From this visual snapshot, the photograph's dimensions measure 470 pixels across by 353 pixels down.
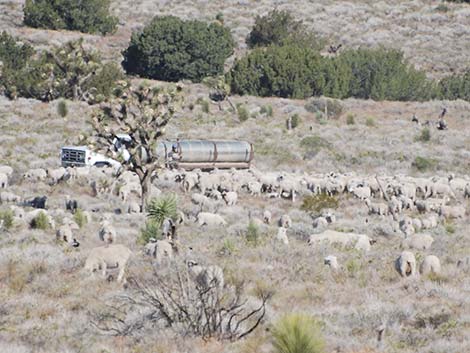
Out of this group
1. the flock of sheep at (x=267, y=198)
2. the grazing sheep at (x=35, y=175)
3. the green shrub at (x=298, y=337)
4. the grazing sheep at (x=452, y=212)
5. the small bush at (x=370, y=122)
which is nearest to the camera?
the green shrub at (x=298, y=337)

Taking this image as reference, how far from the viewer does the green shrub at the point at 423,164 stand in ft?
147

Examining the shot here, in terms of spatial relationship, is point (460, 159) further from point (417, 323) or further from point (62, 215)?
point (417, 323)

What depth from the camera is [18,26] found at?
78250 mm

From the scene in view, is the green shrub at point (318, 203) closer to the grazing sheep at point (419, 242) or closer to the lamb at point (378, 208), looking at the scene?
the lamb at point (378, 208)

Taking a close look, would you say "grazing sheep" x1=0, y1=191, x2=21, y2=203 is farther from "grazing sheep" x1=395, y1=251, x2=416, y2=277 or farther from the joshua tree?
"grazing sheep" x1=395, y1=251, x2=416, y2=277

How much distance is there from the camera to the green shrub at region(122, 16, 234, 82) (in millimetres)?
65938

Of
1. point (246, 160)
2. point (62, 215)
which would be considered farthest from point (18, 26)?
point (62, 215)

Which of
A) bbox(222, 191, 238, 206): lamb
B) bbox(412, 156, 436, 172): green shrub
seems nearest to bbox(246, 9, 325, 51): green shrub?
bbox(412, 156, 436, 172): green shrub

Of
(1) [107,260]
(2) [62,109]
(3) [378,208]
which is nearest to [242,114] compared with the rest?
(2) [62,109]

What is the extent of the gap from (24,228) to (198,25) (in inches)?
1809

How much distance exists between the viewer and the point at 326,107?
58.9 m

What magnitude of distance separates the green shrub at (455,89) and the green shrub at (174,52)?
18265 mm

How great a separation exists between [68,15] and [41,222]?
5604 cm

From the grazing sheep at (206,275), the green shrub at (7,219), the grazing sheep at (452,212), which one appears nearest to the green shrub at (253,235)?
the grazing sheep at (206,275)
